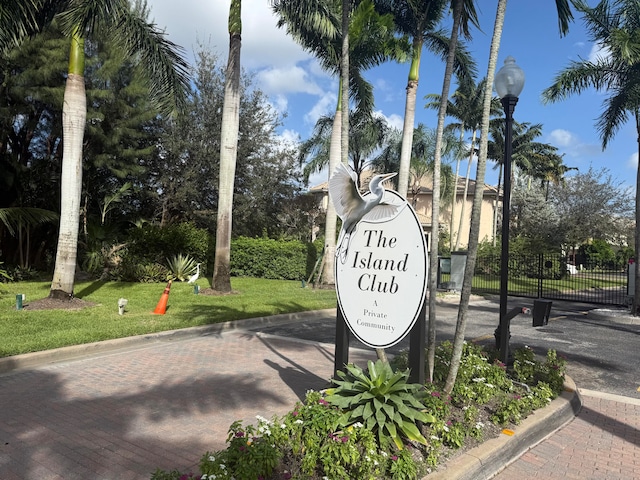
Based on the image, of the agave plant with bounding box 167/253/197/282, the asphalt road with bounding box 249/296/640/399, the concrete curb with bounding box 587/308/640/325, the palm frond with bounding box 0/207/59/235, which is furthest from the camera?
the agave plant with bounding box 167/253/197/282

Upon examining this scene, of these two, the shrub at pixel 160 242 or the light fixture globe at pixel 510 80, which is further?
the shrub at pixel 160 242

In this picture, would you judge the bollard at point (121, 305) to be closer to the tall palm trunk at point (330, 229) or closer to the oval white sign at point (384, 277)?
the oval white sign at point (384, 277)

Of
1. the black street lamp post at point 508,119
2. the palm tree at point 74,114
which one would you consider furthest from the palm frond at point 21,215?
the black street lamp post at point 508,119

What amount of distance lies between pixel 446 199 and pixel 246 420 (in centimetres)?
3469

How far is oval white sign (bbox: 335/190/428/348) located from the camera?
148 inches

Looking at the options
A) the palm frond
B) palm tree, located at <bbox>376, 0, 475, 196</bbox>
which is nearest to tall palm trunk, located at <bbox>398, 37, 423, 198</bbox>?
palm tree, located at <bbox>376, 0, 475, 196</bbox>

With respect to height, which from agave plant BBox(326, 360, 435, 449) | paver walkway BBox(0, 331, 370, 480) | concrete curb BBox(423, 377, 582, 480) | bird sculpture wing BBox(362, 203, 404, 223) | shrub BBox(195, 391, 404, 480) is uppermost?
bird sculpture wing BBox(362, 203, 404, 223)

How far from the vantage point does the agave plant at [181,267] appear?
1717 cm

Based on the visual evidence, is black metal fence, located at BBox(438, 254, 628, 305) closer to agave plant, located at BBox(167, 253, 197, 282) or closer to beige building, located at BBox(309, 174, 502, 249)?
beige building, located at BBox(309, 174, 502, 249)

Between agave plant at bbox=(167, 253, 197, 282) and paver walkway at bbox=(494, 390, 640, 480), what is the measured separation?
1430 centimetres

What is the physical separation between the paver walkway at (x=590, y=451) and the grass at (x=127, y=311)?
656cm

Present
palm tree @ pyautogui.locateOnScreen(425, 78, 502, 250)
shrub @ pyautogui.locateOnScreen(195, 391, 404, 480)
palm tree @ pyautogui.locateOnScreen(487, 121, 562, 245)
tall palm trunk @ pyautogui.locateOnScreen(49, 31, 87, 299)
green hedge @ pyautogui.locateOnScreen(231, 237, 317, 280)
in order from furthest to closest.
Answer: palm tree @ pyautogui.locateOnScreen(487, 121, 562, 245) < palm tree @ pyautogui.locateOnScreen(425, 78, 502, 250) < green hedge @ pyautogui.locateOnScreen(231, 237, 317, 280) < tall palm trunk @ pyautogui.locateOnScreen(49, 31, 87, 299) < shrub @ pyautogui.locateOnScreen(195, 391, 404, 480)

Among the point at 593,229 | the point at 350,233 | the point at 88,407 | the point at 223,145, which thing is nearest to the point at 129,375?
the point at 88,407

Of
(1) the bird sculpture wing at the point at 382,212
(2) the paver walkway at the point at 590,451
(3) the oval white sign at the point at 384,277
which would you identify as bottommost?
(2) the paver walkway at the point at 590,451
